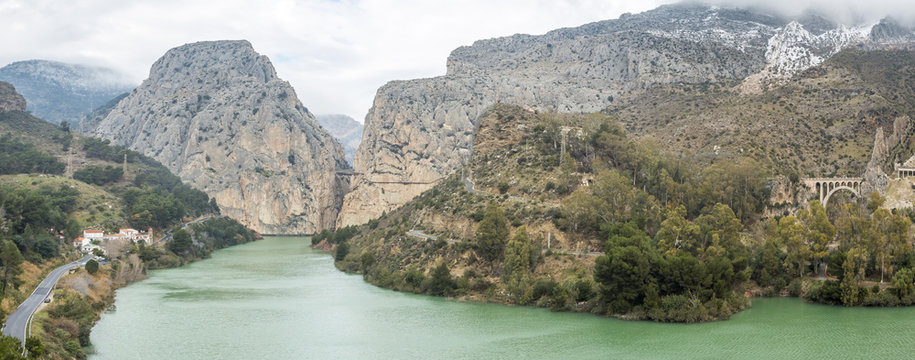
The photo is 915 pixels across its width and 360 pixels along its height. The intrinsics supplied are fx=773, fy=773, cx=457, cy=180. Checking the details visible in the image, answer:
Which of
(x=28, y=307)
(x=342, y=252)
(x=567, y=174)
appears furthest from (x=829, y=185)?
(x=28, y=307)

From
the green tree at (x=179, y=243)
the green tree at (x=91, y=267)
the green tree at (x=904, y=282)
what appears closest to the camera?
the green tree at (x=904, y=282)

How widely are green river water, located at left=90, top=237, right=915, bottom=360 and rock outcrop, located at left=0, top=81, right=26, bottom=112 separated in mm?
92129

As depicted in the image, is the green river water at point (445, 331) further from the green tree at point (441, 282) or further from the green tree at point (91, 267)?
the green tree at point (91, 267)

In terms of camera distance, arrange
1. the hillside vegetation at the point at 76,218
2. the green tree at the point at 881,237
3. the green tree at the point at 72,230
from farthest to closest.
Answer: the green tree at the point at 72,230, the green tree at the point at 881,237, the hillside vegetation at the point at 76,218

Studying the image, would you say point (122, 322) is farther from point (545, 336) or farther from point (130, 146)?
point (130, 146)

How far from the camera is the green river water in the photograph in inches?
1588

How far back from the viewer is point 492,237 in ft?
195

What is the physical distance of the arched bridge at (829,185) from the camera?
229 feet

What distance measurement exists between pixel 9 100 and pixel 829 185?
132977 millimetres

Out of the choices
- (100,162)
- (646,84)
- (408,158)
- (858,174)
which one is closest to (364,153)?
(408,158)

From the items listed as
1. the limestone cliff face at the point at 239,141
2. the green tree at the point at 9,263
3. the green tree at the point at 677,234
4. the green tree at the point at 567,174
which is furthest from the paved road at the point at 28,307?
the limestone cliff face at the point at 239,141

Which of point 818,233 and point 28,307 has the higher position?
point 818,233

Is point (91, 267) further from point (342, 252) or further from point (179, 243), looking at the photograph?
point (342, 252)

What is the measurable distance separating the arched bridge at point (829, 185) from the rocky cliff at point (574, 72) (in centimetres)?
3134
